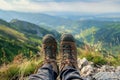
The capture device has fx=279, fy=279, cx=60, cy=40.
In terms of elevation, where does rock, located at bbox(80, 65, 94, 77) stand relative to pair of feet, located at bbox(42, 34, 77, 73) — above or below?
below

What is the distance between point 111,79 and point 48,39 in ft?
9.22

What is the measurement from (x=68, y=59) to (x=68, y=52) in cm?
74

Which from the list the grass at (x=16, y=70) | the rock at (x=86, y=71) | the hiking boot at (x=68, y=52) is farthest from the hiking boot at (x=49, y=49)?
the rock at (x=86, y=71)

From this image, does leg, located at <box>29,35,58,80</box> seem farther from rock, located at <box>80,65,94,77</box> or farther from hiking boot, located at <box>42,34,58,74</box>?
rock, located at <box>80,65,94,77</box>

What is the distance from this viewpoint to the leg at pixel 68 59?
516cm

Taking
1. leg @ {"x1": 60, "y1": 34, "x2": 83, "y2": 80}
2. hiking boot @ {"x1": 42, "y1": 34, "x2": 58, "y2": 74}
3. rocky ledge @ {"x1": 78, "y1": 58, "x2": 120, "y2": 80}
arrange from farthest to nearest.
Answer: hiking boot @ {"x1": 42, "y1": 34, "x2": 58, "y2": 74}, rocky ledge @ {"x1": 78, "y1": 58, "x2": 120, "y2": 80}, leg @ {"x1": 60, "y1": 34, "x2": 83, "y2": 80}

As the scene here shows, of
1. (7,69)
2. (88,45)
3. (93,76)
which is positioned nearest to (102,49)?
(88,45)

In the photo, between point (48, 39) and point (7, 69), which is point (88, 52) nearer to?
point (48, 39)

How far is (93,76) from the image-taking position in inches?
264

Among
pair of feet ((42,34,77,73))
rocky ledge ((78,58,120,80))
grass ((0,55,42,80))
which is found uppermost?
pair of feet ((42,34,77,73))

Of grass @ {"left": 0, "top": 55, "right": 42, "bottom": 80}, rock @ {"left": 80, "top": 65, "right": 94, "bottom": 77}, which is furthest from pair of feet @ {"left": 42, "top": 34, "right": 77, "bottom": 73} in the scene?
grass @ {"left": 0, "top": 55, "right": 42, "bottom": 80}

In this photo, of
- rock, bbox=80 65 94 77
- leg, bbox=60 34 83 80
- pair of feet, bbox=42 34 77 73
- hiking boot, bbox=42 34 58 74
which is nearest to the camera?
leg, bbox=60 34 83 80

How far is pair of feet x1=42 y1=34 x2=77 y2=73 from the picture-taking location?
21.3 feet

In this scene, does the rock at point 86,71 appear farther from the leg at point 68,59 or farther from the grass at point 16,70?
the grass at point 16,70
